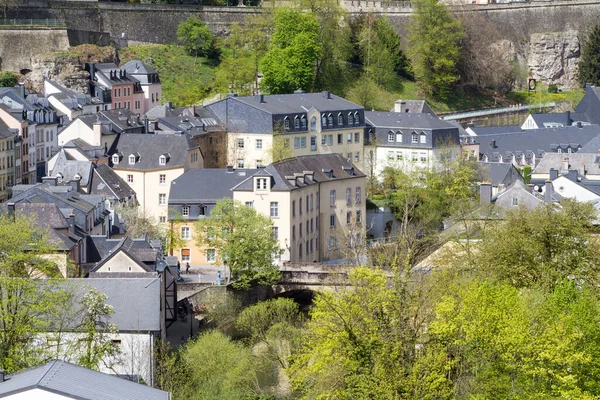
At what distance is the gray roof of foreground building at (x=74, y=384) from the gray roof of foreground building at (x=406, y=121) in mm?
46838

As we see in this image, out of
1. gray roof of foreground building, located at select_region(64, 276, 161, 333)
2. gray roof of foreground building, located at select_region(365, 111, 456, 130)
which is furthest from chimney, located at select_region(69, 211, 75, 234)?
gray roof of foreground building, located at select_region(365, 111, 456, 130)

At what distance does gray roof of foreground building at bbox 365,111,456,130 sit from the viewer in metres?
→ 77.8

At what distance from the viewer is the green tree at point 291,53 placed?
84.0 meters

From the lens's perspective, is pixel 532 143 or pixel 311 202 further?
pixel 532 143

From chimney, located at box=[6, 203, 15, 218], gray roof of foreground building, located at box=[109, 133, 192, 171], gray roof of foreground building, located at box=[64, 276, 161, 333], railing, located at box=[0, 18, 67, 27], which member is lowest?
gray roof of foreground building, located at box=[64, 276, 161, 333]

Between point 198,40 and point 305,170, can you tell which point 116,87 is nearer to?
point 198,40

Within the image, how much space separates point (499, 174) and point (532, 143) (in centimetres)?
1006

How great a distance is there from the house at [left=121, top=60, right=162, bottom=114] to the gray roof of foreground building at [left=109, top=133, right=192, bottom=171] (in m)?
12.7

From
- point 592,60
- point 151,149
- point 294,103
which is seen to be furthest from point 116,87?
point 592,60

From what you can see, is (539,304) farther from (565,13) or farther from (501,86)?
(565,13)

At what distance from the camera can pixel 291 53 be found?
8512 cm

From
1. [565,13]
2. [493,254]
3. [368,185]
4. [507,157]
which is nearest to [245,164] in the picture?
[368,185]

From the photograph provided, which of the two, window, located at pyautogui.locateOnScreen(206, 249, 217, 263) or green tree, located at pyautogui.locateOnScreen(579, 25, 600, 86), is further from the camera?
green tree, located at pyautogui.locateOnScreen(579, 25, 600, 86)

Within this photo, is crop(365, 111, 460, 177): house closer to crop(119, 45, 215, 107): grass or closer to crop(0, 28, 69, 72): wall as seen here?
crop(119, 45, 215, 107): grass
